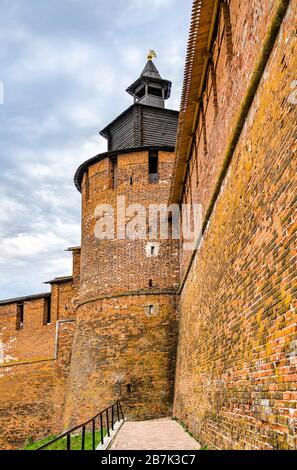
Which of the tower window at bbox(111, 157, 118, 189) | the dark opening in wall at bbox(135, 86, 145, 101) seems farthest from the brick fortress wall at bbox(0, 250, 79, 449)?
the dark opening in wall at bbox(135, 86, 145, 101)

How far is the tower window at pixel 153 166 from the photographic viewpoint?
17984 mm

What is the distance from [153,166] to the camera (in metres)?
18.7

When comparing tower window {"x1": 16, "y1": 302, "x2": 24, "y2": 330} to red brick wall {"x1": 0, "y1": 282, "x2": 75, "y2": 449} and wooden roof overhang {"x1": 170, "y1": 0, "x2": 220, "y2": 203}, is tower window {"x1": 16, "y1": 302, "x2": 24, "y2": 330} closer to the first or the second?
red brick wall {"x1": 0, "y1": 282, "x2": 75, "y2": 449}

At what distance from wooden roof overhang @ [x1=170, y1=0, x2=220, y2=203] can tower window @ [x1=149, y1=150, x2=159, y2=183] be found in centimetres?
445

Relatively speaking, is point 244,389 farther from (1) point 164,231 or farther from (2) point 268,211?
(1) point 164,231

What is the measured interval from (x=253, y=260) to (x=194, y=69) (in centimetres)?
532

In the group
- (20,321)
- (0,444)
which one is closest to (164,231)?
(20,321)

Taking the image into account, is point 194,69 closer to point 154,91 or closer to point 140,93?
point 154,91

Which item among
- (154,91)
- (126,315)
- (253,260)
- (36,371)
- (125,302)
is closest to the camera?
(253,260)

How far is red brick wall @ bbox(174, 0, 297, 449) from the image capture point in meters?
4.33

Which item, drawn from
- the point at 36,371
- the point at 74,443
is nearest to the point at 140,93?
the point at 36,371

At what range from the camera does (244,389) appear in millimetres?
5734

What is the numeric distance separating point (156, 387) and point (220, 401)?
8.72 meters

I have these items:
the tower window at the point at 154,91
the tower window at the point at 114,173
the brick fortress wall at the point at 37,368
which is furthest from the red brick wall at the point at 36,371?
the tower window at the point at 154,91
